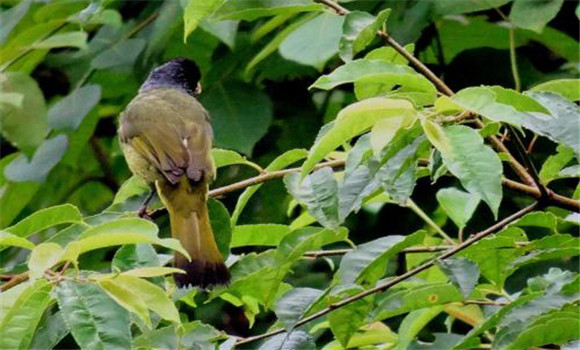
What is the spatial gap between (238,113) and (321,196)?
1.71 metres

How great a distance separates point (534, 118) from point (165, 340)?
78cm

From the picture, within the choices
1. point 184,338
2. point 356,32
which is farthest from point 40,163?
point 356,32

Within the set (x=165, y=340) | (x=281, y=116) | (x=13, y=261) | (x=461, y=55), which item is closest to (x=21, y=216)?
(x=13, y=261)

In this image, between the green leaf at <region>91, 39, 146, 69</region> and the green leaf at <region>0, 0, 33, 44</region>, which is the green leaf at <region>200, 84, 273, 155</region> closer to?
the green leaf at <region>91, 39, 146, 69</region>

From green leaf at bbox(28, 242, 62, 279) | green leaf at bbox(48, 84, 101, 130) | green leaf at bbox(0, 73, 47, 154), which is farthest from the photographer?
green leaf at bbox(48, 84, 101, 130)

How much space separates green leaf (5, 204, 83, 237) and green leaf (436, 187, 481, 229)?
955 mm

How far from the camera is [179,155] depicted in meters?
3.09

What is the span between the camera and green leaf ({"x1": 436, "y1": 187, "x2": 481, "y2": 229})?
285 centimetres

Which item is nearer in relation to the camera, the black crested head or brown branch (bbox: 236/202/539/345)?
brown branch (bbox: 236/202/539/345)

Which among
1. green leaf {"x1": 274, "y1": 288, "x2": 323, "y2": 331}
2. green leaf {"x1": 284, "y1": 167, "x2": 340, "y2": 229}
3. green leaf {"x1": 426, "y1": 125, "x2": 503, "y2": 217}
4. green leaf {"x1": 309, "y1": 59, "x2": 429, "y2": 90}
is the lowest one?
green leaf {"x1": 274, "y1": 288, "x2": 323, "y2": 331}

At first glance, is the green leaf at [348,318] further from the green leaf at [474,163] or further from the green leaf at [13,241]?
the green leaf at [13,241]

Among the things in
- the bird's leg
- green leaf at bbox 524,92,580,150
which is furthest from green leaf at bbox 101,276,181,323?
the bird's leg

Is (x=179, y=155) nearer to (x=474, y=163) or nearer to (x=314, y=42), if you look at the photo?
(x=314, y=42)

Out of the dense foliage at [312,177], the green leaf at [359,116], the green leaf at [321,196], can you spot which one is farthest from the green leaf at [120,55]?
the green leaf at [359,116]
